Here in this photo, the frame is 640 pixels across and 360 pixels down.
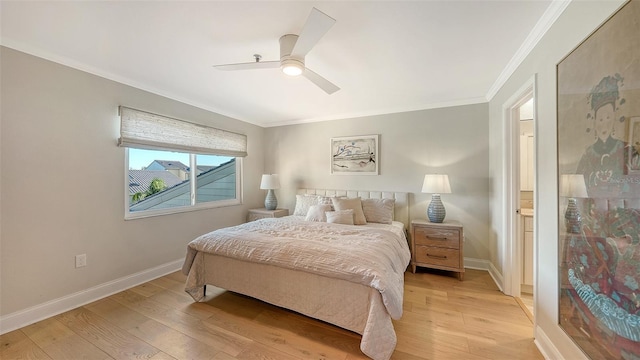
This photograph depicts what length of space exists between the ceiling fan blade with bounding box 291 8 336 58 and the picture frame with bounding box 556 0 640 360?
1351mm

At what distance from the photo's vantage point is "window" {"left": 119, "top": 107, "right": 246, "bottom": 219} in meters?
2.72

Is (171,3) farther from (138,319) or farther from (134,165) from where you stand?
(138,319)

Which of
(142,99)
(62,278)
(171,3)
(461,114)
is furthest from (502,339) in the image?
(142,99)

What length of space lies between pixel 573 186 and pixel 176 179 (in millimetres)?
4062

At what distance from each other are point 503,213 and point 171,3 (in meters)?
3.52

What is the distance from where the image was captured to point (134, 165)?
277cm

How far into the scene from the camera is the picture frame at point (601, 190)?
0.96 meters

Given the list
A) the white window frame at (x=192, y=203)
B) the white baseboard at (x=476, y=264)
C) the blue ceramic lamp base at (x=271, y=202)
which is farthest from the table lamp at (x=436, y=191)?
the white window frame at (x=192, y=203)

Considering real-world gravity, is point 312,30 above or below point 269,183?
above

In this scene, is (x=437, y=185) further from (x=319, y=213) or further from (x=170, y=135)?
(x=170, y=135)

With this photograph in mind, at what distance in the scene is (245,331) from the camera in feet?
6.20

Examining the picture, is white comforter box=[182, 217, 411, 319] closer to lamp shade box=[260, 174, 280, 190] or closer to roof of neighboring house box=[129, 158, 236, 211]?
roof of neighboring house box=[129, 158, 236, 211]

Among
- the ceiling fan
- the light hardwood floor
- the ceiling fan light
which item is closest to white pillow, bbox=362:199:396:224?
the light hardwood floor

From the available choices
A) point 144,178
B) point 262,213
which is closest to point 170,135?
point 144,178
